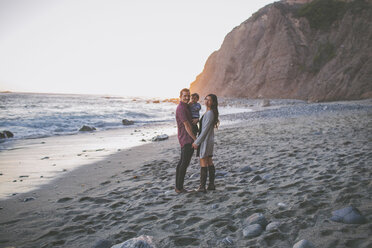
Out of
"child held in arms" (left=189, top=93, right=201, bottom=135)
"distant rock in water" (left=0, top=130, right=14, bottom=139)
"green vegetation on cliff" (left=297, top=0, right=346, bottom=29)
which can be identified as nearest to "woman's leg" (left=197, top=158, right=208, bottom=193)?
"child held in arms" (left=189, top=93, right=201, bottom=135)

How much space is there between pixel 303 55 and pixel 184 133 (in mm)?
45873

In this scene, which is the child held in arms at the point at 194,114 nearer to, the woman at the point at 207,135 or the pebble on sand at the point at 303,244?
the woman at the point at 207,135

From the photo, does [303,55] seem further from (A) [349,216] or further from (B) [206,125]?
(A) [349,216]

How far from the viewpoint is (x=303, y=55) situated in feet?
139

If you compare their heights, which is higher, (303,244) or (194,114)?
(194,114)

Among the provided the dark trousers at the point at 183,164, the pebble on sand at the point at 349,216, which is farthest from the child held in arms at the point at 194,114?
the pebble on sand at the point at 349,216

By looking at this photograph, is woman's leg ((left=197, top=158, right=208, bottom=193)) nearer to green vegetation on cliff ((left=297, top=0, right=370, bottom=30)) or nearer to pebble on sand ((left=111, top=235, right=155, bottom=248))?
pebble on sand ((left=111, top=235, right=155, bottom=248))

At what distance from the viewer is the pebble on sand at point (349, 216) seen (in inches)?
99.5

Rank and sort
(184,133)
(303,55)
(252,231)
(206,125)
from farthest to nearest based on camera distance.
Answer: (303,55) → (184,133) → (206,125) → (252,231)

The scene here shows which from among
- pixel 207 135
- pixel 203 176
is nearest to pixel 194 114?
pixel 207 135

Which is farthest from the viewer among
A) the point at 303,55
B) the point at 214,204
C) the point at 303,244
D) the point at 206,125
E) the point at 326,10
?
the point at 303,55

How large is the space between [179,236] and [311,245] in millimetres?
1481

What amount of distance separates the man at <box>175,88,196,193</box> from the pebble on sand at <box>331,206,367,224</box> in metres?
2.51

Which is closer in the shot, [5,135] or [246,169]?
[246,169]
